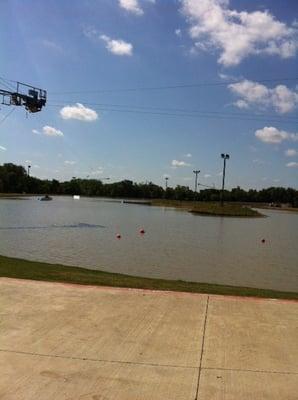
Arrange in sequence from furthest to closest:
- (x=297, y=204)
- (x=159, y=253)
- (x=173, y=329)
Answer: (x=297, y=204) → (x=159, y=253) → (x=173, y=329)

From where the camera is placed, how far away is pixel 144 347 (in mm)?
5844

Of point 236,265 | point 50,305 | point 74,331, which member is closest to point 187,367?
point 74,331

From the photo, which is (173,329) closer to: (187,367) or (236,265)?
(187,367)

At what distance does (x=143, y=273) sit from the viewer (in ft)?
59.7

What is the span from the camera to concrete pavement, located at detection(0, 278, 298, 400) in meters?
4.79

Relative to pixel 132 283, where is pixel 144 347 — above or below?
above

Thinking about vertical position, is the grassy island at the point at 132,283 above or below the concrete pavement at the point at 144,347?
below

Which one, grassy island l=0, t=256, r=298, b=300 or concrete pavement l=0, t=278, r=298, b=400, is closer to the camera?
concrete pavement l=0, t=278, r=298, b=400

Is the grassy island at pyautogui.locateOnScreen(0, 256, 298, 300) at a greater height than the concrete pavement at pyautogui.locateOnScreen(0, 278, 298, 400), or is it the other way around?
the concrete pavement at pyautogui.locateOnScreen(0, 278, 298, 400)

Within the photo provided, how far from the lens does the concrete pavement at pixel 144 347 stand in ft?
15.7

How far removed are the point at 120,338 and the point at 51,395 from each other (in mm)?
1610

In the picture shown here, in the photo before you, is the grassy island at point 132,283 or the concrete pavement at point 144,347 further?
the grassy island at point 132,283

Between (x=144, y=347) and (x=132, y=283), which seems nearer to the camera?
(x=144, y=347)

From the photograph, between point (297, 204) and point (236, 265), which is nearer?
point (236, 265)
